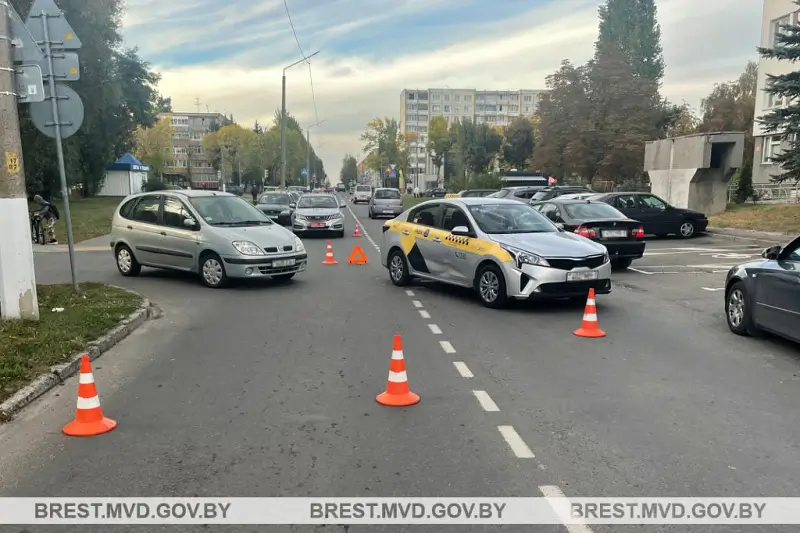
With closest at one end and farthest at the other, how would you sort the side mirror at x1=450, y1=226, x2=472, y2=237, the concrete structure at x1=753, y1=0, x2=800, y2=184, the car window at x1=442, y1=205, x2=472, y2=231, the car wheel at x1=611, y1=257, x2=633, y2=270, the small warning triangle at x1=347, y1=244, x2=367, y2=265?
1. the side mirror at x1=450, y1=226, x2=472, y2=237
2. the car window at x1=442, y1=205, x2=472, y2=231
3. the car wheel at x1=611, y1=257, x2=633, y2=270
4. the small warning triangle at x1=347, y1=244, x2=367, y2=265
5. the concrete structure at x1=753, y1=0, x2=800, y2=184

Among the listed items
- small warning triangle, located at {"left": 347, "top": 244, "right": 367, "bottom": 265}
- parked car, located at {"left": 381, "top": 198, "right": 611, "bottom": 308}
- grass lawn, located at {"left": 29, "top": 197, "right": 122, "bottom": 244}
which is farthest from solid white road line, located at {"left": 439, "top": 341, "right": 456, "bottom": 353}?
grass lawn, located at {"left": 29, "top": 197, "right": 122, "bottom": 244}

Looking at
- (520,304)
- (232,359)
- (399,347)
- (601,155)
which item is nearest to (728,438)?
(399,347)

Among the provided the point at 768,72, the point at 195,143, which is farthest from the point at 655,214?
the point at 195,143

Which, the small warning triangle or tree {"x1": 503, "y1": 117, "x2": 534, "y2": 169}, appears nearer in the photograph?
the small warning triangle

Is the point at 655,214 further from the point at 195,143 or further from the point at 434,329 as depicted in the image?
the point at 195,143

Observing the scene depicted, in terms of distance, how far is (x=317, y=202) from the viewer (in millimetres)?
25719

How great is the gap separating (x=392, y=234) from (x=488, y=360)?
595 cm

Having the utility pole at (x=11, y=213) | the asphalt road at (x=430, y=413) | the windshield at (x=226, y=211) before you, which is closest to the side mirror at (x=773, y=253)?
the asphalt road at (x=430, y=413)

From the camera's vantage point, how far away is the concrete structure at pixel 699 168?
26.3 m

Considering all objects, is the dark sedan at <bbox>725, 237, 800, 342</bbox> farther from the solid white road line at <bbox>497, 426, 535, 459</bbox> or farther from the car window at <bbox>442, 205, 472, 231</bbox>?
the car window at <bbox>442, 205, 472, 231</bbox>

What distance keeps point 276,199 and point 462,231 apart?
19.5 m

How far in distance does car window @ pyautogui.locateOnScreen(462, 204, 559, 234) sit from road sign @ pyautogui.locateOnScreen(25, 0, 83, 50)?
21.1 feet

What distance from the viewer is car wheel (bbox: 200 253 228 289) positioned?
12.0 metres

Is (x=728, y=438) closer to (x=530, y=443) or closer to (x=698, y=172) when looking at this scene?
(x=530, y=443)
